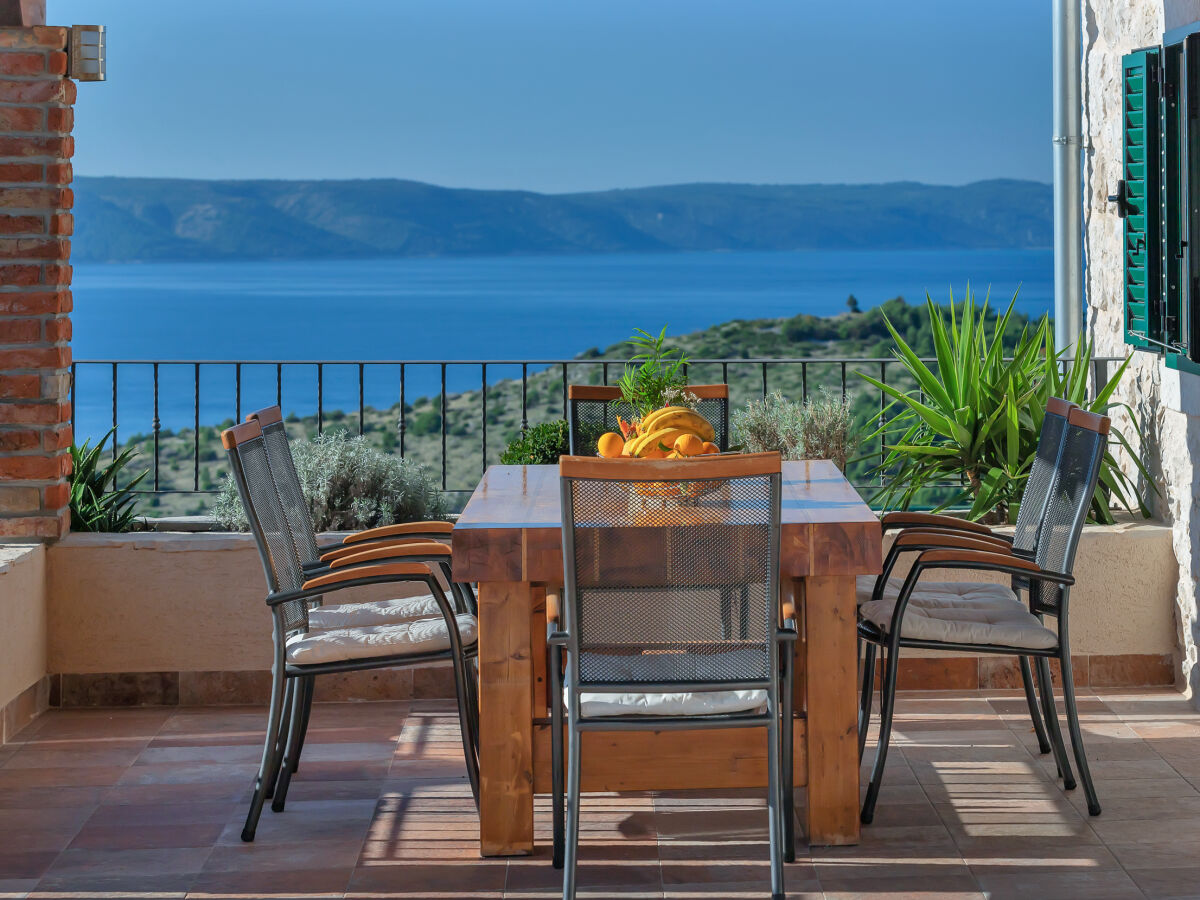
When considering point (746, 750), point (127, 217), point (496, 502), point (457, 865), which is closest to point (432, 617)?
point (496, 502)

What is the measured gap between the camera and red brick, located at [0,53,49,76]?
3.93 metres

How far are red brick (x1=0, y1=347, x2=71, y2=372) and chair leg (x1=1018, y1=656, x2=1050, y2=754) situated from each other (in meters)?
2.90

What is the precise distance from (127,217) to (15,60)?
24.1 m

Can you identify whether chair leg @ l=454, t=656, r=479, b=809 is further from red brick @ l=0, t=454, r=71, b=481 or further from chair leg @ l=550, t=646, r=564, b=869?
red brick @ l=0, t=454, r=71, b=481

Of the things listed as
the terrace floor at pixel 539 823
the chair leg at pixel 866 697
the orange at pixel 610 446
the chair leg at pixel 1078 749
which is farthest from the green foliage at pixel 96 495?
the chair leg at pixel 1078 749

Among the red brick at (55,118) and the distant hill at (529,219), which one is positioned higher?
the distant hill at (529,219)

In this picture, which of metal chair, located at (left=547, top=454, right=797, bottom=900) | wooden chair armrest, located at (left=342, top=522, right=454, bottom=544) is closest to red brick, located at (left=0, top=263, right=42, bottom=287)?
wooden chair armrest, located at (left=342, top=522, right=454, bottom=544)

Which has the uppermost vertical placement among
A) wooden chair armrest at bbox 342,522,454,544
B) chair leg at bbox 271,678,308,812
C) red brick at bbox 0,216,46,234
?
red brick at bbox 0,216,46,234

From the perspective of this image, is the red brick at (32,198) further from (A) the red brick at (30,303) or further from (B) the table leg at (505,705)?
(B) the table leg at (505,705)

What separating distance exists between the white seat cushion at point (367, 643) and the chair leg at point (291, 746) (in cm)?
24

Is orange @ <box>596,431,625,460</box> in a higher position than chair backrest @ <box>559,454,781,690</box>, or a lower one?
higher

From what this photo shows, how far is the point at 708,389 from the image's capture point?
4082mm

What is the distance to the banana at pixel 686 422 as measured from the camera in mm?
3088

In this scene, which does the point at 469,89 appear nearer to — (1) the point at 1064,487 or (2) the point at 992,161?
(2) the point at 992,161
